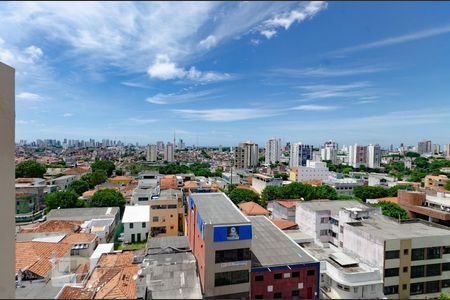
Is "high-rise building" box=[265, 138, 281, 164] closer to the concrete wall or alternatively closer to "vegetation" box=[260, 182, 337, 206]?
"vegetation" box=[260, 182, 337, 206]

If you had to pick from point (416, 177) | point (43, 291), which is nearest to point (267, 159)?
point (416, 177)

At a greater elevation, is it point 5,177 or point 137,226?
point 5,177

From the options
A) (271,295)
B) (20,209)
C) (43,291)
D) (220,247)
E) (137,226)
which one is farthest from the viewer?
(20,209)

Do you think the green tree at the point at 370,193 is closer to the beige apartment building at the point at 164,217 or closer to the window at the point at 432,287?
the window at the point at 432,287

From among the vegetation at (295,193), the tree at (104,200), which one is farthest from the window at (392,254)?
the tree at (104,200)

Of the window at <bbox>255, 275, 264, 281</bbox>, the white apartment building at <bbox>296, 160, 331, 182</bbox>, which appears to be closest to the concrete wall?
the window at <bbox>255, 275, 264, 281</bbox>

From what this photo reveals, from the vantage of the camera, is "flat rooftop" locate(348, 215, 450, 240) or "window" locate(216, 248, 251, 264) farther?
"flat rooftop" locate(348, 215, 450, 240)

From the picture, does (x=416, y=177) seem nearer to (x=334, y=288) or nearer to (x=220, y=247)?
(x=334, y=288)
